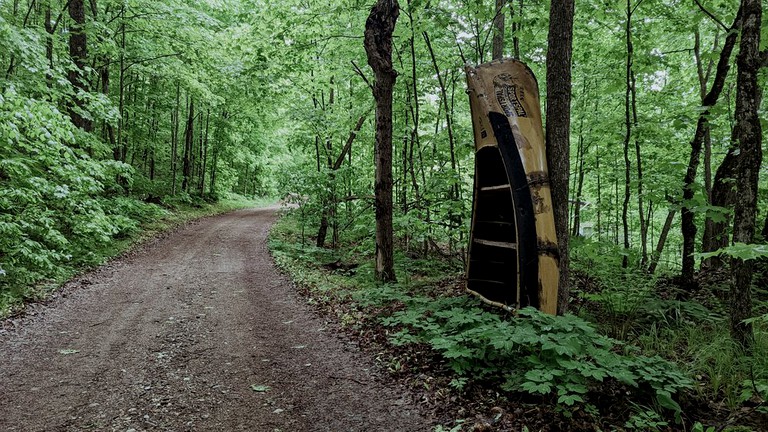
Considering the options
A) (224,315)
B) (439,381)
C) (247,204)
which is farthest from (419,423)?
(247,204)

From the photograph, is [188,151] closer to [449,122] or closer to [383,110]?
[449,122]

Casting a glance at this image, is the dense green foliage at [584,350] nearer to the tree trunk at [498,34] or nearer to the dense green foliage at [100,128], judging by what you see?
the tree trunk at [498,34]

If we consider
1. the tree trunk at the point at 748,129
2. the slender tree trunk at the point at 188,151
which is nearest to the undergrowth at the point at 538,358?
the tree trunk at the point at 748,129

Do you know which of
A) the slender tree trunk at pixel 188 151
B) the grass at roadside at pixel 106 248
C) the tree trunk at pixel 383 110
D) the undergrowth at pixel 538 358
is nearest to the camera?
the undergrowth at pixel 538 358

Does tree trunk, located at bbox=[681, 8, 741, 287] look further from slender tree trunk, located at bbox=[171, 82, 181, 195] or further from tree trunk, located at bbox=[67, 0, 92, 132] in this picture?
slender tree trunk, located at bbox=[171, 82, 181, 195]

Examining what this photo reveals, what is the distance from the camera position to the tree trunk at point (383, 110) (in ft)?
24.0

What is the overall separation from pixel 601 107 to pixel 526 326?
10.2m

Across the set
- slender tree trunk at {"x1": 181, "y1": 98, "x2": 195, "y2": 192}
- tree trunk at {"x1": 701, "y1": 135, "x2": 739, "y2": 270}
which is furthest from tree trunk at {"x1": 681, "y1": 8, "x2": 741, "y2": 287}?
slender tree trunk at {"x1": 181, "y1": 98, "x2": 195, "y2": 192}

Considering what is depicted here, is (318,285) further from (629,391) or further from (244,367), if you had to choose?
(629,391)

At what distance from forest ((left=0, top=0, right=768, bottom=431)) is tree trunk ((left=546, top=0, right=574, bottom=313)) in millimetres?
22

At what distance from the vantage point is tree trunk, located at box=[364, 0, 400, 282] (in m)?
7.32

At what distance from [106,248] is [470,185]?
9.34 metres

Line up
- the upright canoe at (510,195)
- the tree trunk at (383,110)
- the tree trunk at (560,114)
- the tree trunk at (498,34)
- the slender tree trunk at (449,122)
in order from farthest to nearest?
the slender tree trunk at (449,122), the tree trunk at (498,34), the tree trunk at (383,110), the upright canoe at (510,195), the tree trunk at (560,114)

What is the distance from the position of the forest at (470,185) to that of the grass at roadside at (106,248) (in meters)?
0.06
